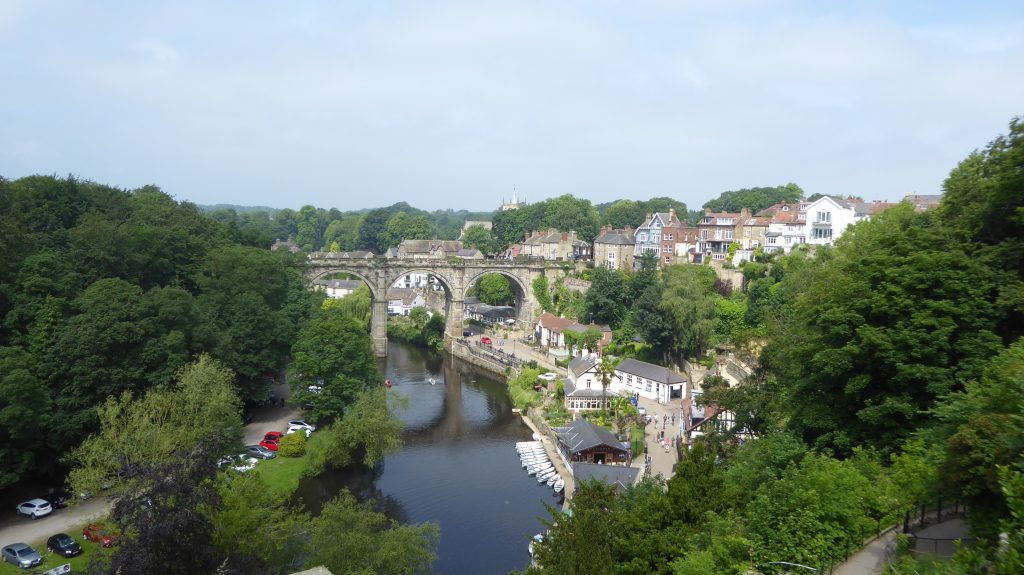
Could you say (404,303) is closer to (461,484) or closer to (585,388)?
(585,388)

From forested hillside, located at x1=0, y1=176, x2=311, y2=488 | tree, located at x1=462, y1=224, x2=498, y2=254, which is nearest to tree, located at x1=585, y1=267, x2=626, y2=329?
forested hillside, located at x1=0, y1=176, x2=311, y2=488

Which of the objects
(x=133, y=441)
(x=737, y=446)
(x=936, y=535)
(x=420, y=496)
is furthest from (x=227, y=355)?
(x=936, y=535)

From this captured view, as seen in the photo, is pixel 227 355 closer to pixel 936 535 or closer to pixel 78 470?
pixel 78 470

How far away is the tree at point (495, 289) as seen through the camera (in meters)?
64.1

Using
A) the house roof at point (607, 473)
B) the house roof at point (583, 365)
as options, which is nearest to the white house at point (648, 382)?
the house roof at point (583, 365)

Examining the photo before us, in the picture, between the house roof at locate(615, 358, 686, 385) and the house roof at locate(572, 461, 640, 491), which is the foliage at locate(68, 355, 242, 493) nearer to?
the house roof at locate(572, 461, 640, 491)

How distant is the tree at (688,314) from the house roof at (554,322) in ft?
35.9

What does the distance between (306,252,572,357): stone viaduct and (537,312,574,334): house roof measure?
5276mm

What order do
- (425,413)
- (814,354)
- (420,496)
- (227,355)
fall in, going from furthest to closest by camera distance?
1. (425,413)
2. (227,355)
3. (420,496)
4. (814,354)

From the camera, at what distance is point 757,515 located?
11359mm

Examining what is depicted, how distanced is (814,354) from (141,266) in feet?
90.7

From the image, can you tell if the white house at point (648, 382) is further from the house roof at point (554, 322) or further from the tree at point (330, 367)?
the tree at point (330, 367)

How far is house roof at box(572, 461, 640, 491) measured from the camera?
23.6 meters

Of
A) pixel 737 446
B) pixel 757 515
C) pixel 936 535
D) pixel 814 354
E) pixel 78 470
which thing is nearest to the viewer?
pixel 936 535
